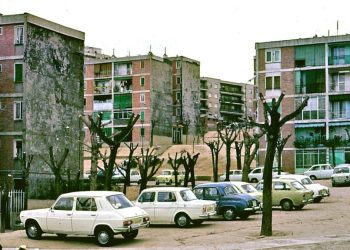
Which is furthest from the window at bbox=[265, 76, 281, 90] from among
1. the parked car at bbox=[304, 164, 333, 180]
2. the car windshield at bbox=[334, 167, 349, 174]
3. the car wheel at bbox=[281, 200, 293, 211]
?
the car wheel at bbox=[281, 200, 293, 211]

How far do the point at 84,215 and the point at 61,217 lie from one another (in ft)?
3.08

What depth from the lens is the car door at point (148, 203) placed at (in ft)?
79.7

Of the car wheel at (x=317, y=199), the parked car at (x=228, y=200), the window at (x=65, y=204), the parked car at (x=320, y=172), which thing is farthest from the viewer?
the parked car at (x=320, y=172)

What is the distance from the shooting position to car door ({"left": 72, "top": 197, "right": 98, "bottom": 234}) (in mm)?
20516

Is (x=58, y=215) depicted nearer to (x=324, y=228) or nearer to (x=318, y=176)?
(x=324, y=228)

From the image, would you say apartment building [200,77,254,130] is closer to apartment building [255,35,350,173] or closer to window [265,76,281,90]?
window [265,76,281,90]

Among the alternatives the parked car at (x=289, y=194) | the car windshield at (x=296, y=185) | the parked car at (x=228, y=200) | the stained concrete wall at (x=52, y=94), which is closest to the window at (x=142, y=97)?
the stained concrete wall at (x=52, y=94)

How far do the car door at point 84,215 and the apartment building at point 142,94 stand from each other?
6384 centimetres

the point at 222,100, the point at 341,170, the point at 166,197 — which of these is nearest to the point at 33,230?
the point at 166,197

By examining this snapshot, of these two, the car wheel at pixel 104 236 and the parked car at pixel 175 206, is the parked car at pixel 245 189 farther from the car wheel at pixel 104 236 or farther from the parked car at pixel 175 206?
the car wheel at pixel 104 236

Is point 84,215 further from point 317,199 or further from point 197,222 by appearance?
point 317,199

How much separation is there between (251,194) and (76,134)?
115 ft

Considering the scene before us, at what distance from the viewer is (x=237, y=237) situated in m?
20.6

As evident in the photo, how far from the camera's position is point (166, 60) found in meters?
95.8
